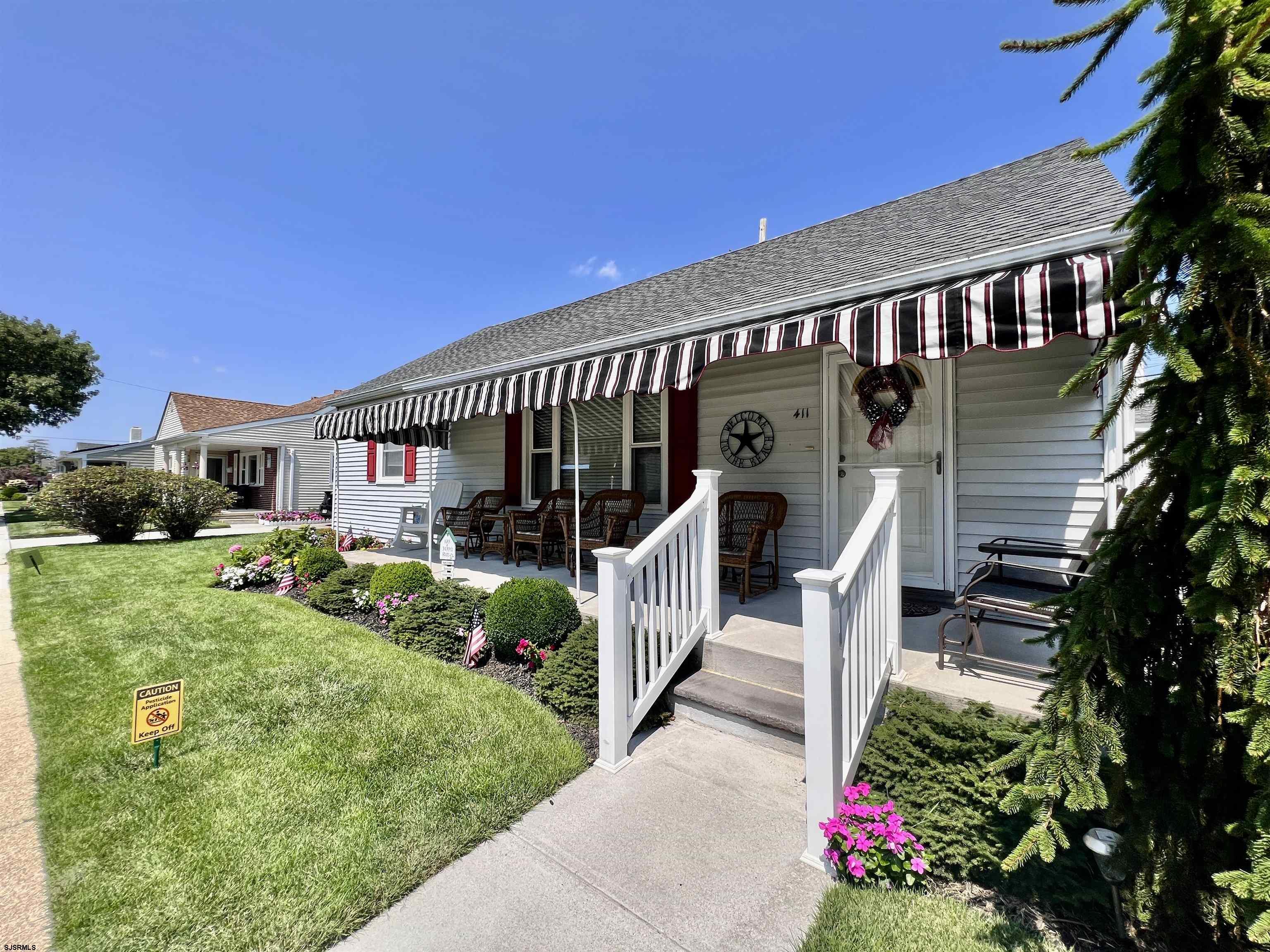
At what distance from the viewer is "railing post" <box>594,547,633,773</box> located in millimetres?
3156

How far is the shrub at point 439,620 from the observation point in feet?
16.2

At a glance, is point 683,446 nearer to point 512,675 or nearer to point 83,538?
point 512,675

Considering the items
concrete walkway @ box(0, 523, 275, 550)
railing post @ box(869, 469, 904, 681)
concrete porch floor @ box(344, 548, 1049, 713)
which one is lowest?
concrete walkway @ box(0, 523, 275, 550)

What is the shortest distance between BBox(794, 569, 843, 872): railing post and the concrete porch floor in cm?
90

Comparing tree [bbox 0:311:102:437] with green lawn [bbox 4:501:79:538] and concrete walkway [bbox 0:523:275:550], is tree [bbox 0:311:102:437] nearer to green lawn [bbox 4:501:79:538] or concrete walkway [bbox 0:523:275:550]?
green lawn [bbox 4:501:79:538]

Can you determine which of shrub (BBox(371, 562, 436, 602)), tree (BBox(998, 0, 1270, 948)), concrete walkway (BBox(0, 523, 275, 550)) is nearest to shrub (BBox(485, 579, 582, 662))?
shrub (BBox(371, 562, 436, 602))

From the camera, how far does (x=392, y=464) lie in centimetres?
1164

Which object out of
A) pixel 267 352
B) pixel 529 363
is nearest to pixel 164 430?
pixel 267 352

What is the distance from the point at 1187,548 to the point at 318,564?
8443mm

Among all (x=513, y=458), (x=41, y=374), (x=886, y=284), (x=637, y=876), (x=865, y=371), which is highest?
(x=41, y=374)

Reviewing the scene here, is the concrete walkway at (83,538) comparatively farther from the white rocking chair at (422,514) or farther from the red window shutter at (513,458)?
the red window shutter at (513,458)

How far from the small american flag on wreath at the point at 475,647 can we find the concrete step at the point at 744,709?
1875 mm

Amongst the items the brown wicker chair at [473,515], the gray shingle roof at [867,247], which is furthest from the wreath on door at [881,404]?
the brown wicker chair at [473,515]

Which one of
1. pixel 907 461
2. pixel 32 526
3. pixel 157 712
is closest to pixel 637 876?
pixel 157 712
